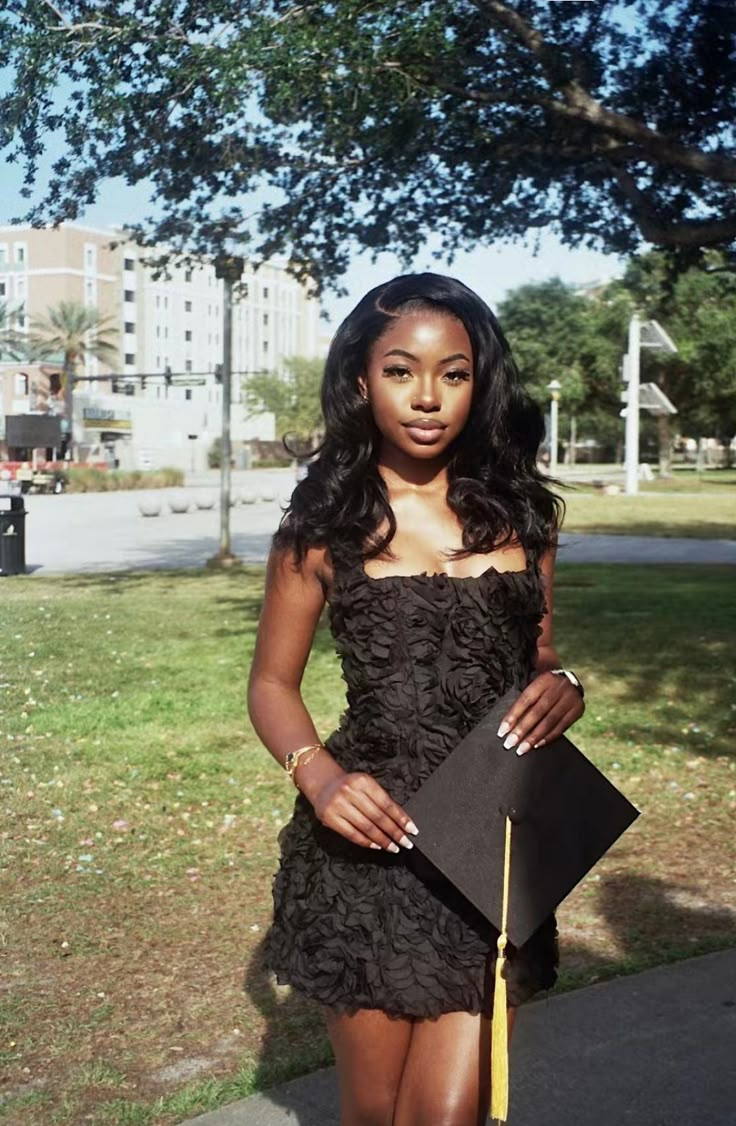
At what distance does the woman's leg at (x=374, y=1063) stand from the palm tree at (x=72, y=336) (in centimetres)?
7793

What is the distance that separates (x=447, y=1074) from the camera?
2.36 m

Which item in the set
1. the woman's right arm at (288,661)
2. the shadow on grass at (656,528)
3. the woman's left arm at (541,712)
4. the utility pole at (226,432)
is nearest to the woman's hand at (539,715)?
the woman's left arm at (541,712)

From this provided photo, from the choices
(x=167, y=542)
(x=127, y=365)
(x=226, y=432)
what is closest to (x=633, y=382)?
(x=167, y=542)

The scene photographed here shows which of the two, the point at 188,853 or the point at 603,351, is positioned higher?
the point at 603,351

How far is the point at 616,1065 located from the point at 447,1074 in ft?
5.76

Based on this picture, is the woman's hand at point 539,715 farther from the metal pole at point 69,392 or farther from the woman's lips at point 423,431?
the metal pole at point 69,392

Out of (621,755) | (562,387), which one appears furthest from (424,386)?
(562,387)

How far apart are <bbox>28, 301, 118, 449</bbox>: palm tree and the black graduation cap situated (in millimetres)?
78037

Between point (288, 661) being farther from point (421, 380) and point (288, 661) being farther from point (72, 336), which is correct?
point (72, 336)

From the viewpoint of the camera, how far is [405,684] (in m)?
2.43

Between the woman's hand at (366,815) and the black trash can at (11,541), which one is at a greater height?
the woman's hand at (366,815)

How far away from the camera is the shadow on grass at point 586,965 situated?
3.77 meters

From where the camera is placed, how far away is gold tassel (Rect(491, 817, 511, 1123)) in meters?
2.27

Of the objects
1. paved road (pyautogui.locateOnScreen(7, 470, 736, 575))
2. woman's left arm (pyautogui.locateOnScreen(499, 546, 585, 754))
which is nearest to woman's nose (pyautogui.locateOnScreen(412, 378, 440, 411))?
woman's left arm (pyautogui.locateOnScreen(499, 546, 585, 754))
